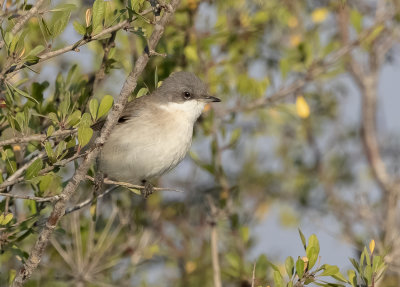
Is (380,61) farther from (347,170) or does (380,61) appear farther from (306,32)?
(347,170)

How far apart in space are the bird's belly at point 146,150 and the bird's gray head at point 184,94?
33 centimetres

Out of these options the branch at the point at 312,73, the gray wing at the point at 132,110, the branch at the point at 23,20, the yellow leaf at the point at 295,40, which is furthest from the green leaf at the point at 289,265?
the yellow leaf at the point at 295,40

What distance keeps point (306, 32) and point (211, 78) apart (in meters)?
2.13

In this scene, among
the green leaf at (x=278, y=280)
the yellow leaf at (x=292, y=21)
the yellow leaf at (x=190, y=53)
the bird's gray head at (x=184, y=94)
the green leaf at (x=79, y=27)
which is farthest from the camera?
the yellow leaf at (x=292, y=21)

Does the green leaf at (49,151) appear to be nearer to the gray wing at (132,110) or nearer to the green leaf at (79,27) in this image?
the green leaf at (79,27)

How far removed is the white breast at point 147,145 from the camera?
5.15 meters

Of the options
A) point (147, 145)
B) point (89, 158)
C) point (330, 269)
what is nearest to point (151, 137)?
point (147, 145)

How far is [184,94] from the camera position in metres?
5.66

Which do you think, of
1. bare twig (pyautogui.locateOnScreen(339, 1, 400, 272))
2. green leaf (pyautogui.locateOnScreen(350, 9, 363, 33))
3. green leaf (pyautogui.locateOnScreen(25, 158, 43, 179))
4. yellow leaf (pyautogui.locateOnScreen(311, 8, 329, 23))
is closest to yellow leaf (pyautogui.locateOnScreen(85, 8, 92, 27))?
green leaf (pyautogui.locateOnScreen(25, 158, 43, 179))

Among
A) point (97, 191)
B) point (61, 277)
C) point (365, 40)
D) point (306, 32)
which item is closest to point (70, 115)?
point (97, 191)

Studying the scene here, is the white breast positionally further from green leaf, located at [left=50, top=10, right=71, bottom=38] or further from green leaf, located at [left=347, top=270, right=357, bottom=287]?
green leaf, located at [left=347, top=270, right=357, bottom=287]

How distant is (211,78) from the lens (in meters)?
6.32

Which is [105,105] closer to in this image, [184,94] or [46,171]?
[46,171]

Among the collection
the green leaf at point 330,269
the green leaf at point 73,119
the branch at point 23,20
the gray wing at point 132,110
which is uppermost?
the branch at point 23,20
